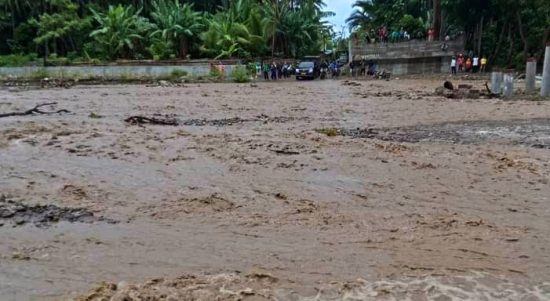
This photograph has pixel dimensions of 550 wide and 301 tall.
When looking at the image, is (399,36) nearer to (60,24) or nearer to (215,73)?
(215,73)

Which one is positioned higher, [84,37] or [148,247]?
[84,37]

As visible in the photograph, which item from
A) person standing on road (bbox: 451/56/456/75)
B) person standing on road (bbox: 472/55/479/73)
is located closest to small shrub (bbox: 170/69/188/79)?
person standing on road (bbox: 451/56/456/75)

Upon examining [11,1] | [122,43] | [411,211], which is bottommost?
[411,211]

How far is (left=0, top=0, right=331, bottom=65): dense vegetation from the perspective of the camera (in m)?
42.8

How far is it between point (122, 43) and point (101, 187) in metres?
36.7

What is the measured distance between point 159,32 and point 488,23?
957 inches

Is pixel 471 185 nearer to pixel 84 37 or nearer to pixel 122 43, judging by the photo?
pixel 122 43

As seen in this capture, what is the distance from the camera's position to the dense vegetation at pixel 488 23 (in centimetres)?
3684

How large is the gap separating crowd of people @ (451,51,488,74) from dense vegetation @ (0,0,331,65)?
11.6 metres

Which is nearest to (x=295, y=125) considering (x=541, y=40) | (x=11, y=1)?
(x=541, y=40)

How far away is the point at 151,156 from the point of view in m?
10.4

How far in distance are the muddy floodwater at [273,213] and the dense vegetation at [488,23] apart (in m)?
26.1

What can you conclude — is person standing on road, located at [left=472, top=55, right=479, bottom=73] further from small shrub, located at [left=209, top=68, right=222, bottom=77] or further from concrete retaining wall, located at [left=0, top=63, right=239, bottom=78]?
small shrub, located at [left=209, top=68, right=222, bottom=77]

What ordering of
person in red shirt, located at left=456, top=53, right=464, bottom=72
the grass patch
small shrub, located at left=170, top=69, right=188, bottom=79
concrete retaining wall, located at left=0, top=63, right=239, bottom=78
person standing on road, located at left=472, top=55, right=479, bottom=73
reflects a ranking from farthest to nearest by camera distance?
person in red shirt, located at left=456, top=53, right=464, bottom=72, person standing on road, located at left=472, top=55, right=479, bottom=73, concrete retaining wall, located at left=0, top=63, right=239, bottom=78, small shrub, located at left=170, top=69, right=188, bottom=79, the grass patch
